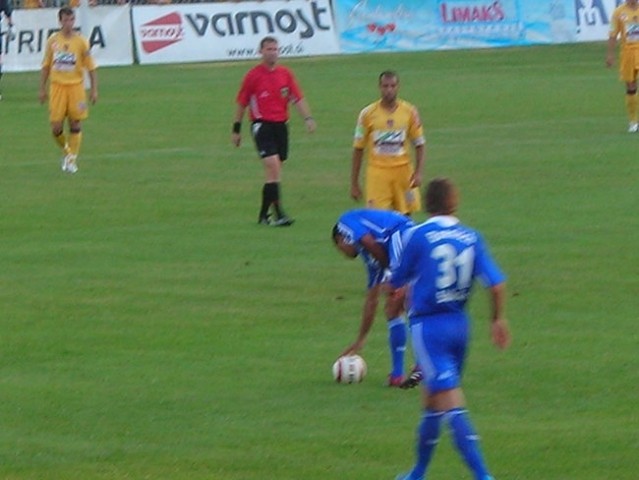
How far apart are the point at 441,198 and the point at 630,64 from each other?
20.3 meters

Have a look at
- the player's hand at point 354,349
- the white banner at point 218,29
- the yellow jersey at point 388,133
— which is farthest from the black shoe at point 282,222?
the white banner at point 218,29

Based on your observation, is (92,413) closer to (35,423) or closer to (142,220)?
(35,423)

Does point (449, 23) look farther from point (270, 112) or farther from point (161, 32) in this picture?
point (270, 112)

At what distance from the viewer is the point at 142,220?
20.1 m

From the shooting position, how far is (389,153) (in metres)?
15.8

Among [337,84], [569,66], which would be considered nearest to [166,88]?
[337,84]

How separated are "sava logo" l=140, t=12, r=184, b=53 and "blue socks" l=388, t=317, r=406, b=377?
32.3 meters

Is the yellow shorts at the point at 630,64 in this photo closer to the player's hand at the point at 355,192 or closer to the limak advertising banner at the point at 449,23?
the player's hand at the point at 355,192

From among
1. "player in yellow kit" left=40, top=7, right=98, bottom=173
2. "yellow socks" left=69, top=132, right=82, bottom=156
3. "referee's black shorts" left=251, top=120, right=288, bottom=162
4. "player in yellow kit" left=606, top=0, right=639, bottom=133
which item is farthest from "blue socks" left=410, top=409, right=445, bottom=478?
"player in yellow kit" left=606, top=0, right=639, bottom=133

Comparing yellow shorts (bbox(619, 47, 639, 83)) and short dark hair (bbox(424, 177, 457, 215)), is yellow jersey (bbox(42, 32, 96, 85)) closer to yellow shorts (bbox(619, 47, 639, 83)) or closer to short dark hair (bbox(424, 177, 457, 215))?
yellow shorts (bbox(619, 47, 639, 83))

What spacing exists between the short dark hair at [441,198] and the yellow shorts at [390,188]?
254 inches

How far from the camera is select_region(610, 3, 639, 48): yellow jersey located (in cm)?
2867

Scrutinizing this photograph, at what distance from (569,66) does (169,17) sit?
1030 centimetres

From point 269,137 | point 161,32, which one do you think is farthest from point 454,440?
point 161,32
